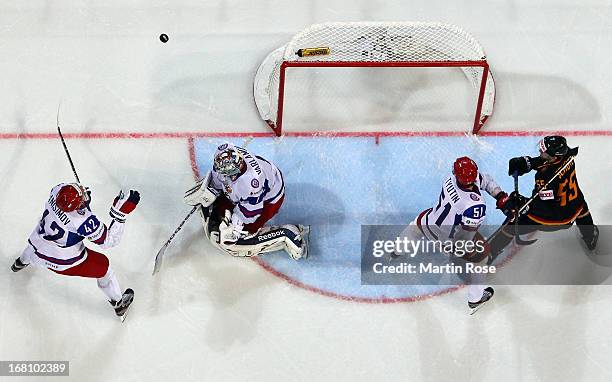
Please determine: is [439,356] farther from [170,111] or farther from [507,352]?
[170,111]

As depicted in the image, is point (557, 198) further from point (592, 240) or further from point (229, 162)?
point (229, 162)

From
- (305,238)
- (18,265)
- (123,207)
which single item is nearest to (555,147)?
(305,238)

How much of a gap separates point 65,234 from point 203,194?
0.86m

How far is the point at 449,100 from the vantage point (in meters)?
6.10

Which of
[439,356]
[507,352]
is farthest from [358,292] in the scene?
[507,352]

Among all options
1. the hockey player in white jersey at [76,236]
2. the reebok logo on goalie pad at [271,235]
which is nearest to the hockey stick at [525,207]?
the reebok logo on goalie pad at [271,235]

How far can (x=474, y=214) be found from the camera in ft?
15.5

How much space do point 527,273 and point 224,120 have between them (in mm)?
2330

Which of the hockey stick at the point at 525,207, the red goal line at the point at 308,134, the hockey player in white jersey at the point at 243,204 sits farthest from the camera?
the red goal line at the point at 308,134

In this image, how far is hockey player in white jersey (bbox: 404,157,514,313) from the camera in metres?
4.70

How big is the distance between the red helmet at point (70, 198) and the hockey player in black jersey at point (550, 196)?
8.27ft

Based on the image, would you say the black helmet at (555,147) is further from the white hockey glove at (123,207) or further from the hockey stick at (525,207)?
the white hockey glove at (123,207)

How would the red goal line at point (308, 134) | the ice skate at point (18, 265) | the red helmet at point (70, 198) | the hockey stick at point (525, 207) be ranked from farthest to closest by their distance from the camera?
the red goal line at point (308, 134)
the ice skate at point (18, 265)
the hockey stick at point (525, 207)
the red helmet at point (70, 198)

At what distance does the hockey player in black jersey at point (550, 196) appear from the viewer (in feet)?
15.7
